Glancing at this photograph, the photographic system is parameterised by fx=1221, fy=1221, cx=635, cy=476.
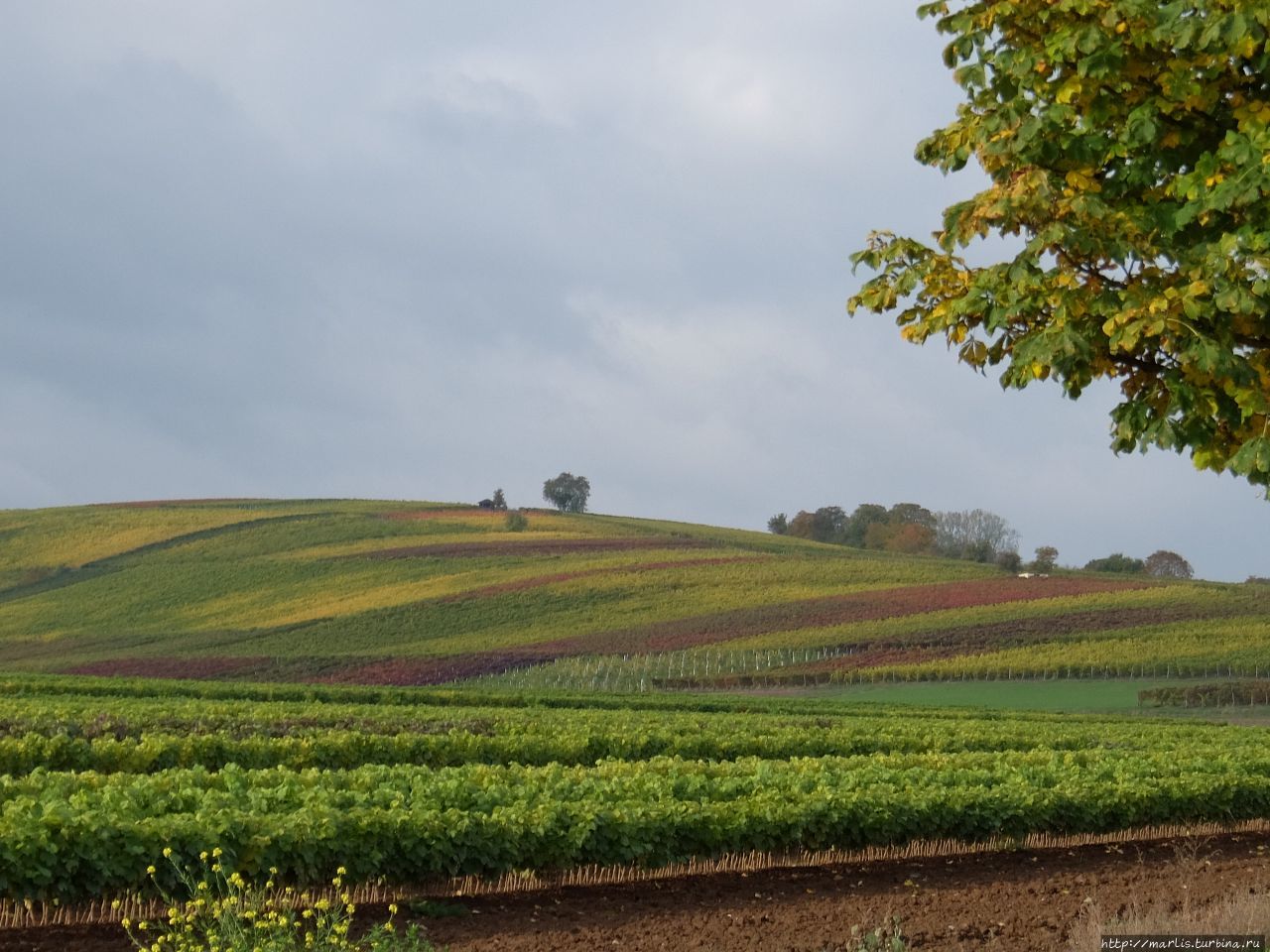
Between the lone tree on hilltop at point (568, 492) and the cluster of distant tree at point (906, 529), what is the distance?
2602 cm

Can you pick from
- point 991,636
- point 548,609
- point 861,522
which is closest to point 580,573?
point 548,609

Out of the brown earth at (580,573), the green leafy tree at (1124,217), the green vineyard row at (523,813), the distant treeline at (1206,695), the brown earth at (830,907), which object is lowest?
the distant treeline at (1206,695)

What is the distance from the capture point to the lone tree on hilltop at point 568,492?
5669 inches

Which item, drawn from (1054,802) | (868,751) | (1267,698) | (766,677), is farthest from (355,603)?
(1054,802)

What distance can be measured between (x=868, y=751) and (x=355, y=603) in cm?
5656

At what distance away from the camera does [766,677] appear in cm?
5459

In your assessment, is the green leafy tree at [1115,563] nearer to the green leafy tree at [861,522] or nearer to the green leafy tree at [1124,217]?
the green leafy tree at [861,522]

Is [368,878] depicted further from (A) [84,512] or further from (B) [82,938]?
(A) [84,512]

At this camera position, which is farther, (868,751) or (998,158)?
(868,751)

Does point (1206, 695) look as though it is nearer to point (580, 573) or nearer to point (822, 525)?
point (580, 573)

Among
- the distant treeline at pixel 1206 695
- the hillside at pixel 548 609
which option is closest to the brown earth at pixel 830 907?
the distant treeline at pixel 1206 695

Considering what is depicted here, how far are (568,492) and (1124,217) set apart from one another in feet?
440

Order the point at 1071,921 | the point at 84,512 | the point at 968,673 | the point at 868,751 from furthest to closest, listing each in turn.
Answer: the point at 84,512 < the point at 968,673 < the point at 868,751 < the point at 1071,921

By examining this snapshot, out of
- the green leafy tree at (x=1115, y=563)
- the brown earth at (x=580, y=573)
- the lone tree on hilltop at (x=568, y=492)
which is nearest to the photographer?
the brown earth at (x=580, y=573)
